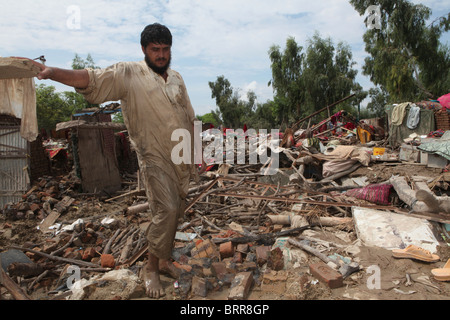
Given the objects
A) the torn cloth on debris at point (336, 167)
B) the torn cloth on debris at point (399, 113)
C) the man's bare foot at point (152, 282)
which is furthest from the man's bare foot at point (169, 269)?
the torn cloth on debris at point (399, 113)

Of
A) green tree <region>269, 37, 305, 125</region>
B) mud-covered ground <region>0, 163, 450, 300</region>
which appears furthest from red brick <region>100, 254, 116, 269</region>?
green tree <region>269, 37, 305, 125</region>

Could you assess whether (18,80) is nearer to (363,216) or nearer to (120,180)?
(363,216)

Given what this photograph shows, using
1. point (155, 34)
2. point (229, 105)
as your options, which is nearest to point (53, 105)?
point (229, 105)

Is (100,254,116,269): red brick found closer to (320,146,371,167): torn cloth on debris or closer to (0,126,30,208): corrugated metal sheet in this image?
(0,126,30,208): corrugated metal sheet

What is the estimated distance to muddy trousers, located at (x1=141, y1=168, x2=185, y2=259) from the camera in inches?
105

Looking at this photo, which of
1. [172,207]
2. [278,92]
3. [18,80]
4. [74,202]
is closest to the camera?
[18,80]

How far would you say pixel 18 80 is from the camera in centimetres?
252

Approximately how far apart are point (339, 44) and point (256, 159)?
23.7 m

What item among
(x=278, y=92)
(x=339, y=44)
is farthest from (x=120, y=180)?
(x=339, y=44)

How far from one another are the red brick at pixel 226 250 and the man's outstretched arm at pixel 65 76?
2.23 meters

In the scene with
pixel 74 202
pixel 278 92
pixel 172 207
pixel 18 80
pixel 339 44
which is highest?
pixel 339 44

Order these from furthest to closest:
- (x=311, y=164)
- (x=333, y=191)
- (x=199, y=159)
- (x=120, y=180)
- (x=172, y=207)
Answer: (x=120, y=180)
(x=311, y=164)
(x=333, y=191)
(x=199, y=159)
(x=172, y=207)

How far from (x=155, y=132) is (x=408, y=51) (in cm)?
2318

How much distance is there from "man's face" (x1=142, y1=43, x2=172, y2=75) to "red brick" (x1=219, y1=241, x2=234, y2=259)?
6.67ft
